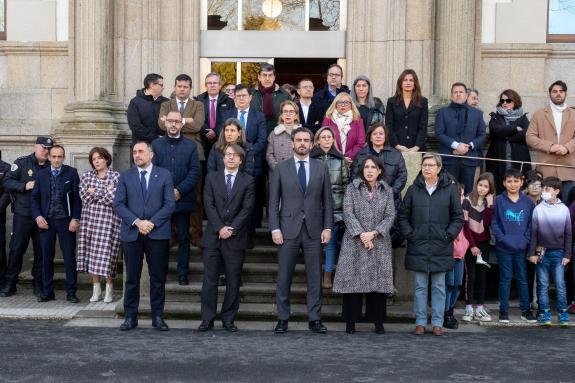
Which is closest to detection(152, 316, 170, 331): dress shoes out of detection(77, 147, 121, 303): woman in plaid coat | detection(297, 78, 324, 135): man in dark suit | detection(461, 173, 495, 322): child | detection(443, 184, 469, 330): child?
detection(77, 147, 121, 303): woman in plaid coat

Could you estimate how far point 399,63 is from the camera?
12508 mm

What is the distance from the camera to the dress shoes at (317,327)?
9078mm

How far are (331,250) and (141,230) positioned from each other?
2.10 meters

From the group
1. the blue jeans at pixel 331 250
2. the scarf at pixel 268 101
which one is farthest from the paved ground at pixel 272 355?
the scarf at pixel 268 101

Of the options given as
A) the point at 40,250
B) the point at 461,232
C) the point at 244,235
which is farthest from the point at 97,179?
the point at 461,232

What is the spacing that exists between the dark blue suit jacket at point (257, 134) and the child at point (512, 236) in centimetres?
272

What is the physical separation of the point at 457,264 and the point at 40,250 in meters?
5.11

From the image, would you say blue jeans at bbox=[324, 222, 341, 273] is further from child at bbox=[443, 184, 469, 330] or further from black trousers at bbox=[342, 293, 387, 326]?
child at bbox=[443, 184, 469, 330]

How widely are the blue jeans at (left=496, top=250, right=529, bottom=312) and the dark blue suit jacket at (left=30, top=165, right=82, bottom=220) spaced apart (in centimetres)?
495

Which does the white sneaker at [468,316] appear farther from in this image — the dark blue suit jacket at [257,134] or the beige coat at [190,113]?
the beige coat at [190,113]

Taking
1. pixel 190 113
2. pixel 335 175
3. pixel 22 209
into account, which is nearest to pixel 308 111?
pixel 190 113

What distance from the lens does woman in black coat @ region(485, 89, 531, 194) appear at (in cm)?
1105

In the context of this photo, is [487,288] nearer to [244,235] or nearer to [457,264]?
[457,264]

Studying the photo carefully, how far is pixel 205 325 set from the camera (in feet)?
29.9
